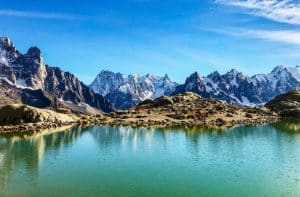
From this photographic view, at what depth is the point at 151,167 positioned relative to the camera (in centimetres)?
7556

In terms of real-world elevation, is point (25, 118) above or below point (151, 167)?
above

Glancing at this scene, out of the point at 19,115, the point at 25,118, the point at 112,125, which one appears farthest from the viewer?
the point at 112,125

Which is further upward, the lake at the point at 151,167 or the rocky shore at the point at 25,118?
the rocky shore at the point at 25,118

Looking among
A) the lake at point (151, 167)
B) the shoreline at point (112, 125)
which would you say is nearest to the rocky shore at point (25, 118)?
the shoreline at point (112, 125)

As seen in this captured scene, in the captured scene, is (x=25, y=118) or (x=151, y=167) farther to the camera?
(x=25, y=118)

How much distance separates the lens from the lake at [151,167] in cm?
5812

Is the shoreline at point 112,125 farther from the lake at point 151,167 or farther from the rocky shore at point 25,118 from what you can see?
the lake at point 151,167

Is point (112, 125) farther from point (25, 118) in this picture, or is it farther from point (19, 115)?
point (19, 115)

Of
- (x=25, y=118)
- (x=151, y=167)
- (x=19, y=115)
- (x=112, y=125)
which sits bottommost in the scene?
(x=151, y=167)

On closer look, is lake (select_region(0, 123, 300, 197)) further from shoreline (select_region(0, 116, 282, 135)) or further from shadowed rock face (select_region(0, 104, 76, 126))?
shadowed rock face (select_region(0, 104, 76, 126))

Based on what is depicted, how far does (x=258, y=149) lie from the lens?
100125mm

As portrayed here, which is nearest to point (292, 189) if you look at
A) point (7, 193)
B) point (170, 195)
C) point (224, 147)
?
point (170, 195)

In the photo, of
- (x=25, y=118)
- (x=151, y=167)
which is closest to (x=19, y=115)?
(x=25, y=118)

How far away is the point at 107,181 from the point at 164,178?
8.83 meters
